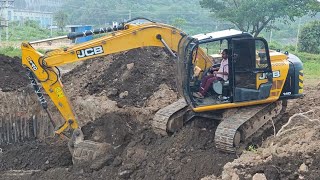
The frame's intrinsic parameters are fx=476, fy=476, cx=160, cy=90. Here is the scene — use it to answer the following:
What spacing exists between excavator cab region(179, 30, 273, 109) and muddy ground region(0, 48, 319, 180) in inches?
30.1

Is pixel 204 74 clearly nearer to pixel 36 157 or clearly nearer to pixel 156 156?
pixel 156 156

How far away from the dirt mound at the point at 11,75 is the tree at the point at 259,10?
18212mm

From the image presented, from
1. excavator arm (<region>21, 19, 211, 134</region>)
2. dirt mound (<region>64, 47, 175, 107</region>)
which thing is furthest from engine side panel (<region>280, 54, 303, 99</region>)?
dirt mound (<region>64, 47, 175, 107</region>)

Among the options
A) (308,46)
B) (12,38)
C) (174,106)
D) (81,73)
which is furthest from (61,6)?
(174,106)

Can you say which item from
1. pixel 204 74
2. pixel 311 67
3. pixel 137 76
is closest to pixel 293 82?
pixel 204 74

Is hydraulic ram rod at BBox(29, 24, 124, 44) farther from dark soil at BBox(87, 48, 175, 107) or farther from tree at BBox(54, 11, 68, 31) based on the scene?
tree at BBox(54, 11, 68, 31)

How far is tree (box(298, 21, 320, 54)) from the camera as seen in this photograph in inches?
1205

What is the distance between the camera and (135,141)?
9.09 m

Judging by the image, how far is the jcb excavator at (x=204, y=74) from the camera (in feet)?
27.0

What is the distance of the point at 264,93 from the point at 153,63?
555cm

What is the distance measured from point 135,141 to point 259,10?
885 inches

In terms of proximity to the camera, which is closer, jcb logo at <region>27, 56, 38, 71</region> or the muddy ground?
the muddy ground

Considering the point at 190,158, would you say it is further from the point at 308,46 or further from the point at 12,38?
the point at 12,38

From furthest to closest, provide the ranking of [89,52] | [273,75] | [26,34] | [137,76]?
[26,34] → [137,76] → [89,52] → [273,75]
